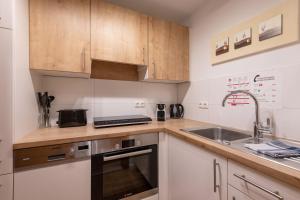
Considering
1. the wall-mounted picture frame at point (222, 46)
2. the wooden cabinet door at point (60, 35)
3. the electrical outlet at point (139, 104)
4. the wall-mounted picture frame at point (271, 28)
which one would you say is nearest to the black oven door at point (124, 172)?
the electrical outlet at point (139, 104)

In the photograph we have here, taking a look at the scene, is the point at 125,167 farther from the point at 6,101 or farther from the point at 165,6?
the point at 165,6

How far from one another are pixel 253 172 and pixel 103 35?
1.47 m

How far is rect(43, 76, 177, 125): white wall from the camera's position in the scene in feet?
4.99

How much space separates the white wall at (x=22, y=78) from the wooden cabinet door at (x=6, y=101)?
0.03m

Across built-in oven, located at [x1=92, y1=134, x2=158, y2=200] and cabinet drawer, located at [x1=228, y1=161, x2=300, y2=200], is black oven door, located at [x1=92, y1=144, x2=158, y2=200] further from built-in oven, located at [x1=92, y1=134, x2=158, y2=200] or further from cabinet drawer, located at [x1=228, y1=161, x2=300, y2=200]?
cabinet drawer, located at [x1=228, y1=161, x2=300, y2=200]

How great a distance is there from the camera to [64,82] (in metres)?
1.55

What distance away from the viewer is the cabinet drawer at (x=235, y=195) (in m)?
0.75

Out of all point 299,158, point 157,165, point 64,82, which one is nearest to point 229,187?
point 299,158

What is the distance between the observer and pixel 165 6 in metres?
1.76

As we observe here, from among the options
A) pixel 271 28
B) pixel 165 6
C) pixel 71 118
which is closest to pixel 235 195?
pixel 271 28

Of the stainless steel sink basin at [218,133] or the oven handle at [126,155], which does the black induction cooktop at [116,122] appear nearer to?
the oven handle at [126,155]

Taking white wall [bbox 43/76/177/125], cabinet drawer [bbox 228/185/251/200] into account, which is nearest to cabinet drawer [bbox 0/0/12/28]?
white wall [bbox 43/76/177/125]

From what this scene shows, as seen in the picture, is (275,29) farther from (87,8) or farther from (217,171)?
(87,8)

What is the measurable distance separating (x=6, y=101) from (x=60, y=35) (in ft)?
2.15
